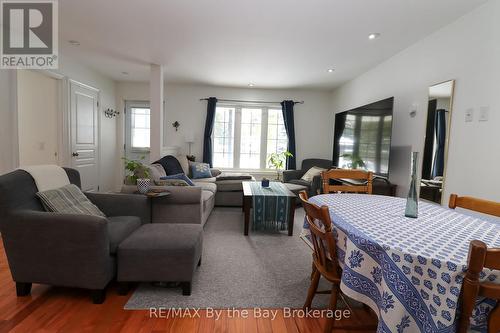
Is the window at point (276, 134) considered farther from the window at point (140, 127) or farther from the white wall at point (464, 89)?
the white wall at point (464, 89)

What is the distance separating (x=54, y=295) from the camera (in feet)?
6.17

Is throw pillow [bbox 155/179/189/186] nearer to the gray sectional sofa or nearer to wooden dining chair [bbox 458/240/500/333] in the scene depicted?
the gray sectional sofa

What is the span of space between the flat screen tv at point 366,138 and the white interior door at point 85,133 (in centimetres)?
455

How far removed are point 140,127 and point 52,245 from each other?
460 centimetres

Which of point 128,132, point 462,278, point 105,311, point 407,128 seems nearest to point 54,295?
point 105,311

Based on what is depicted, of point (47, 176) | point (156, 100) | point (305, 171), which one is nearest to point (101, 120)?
point (156, 100)

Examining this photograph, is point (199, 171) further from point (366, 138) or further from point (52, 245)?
point (52, 245)

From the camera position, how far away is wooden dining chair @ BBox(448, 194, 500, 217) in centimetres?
148

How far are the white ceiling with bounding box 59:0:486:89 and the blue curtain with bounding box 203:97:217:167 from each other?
123cm

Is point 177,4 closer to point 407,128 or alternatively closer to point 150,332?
point 150,332

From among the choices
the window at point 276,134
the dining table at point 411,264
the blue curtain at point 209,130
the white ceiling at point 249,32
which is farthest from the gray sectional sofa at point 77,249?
the window at point 276,134

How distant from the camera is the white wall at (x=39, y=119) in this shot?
12.8ft

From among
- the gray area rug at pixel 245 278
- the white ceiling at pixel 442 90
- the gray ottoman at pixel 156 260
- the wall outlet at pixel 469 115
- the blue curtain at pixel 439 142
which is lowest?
the gray area rug at pixel 245 278

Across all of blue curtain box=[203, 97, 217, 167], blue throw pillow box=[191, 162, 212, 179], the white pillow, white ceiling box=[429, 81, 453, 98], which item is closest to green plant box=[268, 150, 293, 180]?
blue curtain box=[203, 97, 217, 167]
